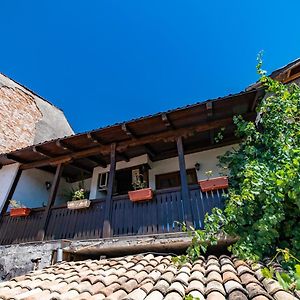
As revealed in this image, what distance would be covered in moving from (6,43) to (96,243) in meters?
12.2

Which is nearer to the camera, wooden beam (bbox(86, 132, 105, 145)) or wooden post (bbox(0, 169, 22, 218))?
wooden beam (bbox(86, 132, 105, 145))

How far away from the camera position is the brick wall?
966cm

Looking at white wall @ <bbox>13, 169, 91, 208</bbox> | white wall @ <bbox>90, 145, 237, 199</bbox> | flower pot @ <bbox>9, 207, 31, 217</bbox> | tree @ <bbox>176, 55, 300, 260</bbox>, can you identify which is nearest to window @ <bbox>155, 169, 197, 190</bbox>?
white wall @ <bbox>90, 145, 237, 199</bbox>

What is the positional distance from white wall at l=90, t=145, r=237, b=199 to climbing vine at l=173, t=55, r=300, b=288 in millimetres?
2166

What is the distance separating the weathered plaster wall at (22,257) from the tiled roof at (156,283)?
5.21 ft

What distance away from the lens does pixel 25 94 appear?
11.7 m

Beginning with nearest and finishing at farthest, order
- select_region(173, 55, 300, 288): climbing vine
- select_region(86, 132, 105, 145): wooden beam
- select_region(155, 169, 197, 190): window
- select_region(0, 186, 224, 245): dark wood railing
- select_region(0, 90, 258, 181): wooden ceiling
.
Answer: select_region(173, 55, 300, 288): climbing vine → select_region(0, 186, 224, 245): dark wood railing → select_region(0, 90, 258, 181): wooden ceiling → select_region(86, 132, 105, 145): wooden beam → select_region(155, 169, 197, 190): window

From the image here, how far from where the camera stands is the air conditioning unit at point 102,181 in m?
8.07

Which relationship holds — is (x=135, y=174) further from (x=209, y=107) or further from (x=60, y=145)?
(x=209, y=107)

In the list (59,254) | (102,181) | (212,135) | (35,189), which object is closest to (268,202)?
(212,135)

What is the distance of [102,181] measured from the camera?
8227 millimetres

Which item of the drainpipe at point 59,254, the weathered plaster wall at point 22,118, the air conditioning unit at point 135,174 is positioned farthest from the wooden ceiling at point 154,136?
the drainpipe at point 59,254

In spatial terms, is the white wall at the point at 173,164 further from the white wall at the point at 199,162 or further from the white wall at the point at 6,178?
the white wall at the point at 6,178

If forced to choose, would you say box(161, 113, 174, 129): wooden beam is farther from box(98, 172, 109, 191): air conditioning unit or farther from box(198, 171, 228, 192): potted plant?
box(98, 172, 109, 191): air conditioning unit
